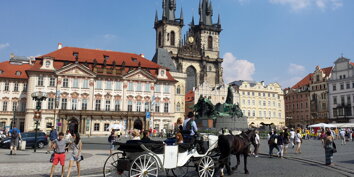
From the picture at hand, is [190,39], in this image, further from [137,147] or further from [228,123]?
[137,147]

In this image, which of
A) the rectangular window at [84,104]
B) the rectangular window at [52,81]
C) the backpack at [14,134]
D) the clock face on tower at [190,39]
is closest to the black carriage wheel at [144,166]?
the backpack at [14,134]

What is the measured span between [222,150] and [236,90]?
65.0 meters

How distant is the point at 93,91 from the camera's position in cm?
4819

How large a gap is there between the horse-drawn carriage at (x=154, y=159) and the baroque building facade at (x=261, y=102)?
64.6 m

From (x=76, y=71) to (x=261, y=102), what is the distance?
4602cm

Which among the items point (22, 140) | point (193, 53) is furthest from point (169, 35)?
point (22, 140)

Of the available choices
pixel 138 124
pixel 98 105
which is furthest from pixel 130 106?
pixel 98 105

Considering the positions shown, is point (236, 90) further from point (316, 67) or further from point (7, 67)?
point (7, 67)

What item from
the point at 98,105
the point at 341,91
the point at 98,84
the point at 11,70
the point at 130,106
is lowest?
the point at 130,106

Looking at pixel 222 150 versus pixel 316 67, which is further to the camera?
pixel 316 67

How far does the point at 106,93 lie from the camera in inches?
1922

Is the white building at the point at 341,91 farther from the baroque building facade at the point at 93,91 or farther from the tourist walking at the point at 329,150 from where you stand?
the tourist walking at the point at 329,150

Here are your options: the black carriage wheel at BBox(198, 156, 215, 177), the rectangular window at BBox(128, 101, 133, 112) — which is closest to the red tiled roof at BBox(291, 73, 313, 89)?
the rectangular window at BBox(128, 101, 133, 112)

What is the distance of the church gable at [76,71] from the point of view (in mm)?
46763
